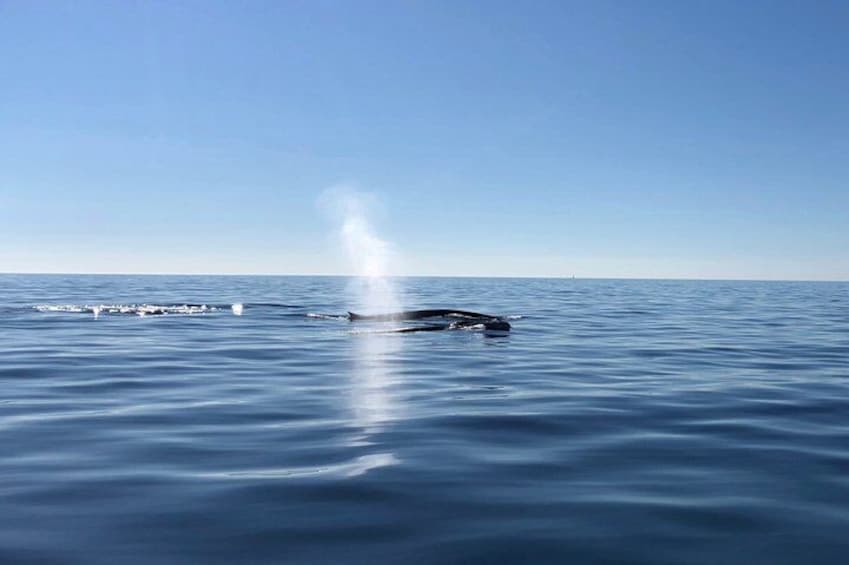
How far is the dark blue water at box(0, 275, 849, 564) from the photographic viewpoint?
18.8ft

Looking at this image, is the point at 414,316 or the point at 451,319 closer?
the point at 451,319

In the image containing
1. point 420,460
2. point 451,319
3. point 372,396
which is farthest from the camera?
point 451,319

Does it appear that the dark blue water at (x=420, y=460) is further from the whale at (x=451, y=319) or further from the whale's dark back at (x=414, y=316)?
the whale's dark back at (x=414, y=316)

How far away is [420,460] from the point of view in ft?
26.9

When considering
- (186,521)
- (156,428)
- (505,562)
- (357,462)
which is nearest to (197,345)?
(156,428)

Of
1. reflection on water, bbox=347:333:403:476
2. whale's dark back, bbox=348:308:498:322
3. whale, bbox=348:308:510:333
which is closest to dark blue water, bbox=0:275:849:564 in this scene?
reflection on water, bbox=347:333:403:476

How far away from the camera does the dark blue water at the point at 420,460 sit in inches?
226

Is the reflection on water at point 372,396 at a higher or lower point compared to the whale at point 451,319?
lower

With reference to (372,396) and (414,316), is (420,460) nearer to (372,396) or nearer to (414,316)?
(372,396)

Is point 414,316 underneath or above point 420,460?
above

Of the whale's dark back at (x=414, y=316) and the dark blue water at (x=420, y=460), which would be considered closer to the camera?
the dark blue water at (x=420, y=460)

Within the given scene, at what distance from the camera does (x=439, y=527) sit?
6.04m

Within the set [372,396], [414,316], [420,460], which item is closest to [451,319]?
[414,316]

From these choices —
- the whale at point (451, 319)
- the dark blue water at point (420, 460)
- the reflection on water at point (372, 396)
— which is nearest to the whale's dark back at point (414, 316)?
the whale at point (451, 319)
